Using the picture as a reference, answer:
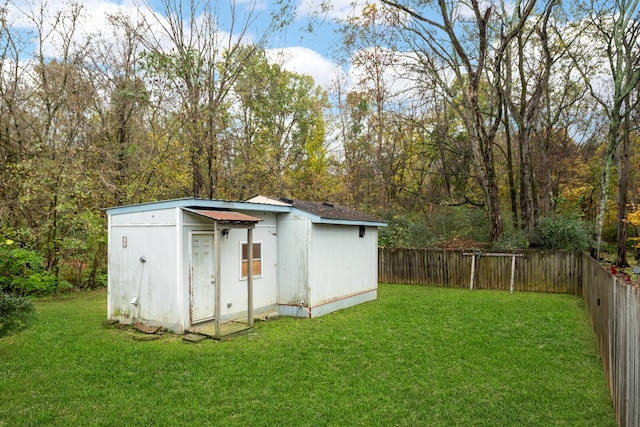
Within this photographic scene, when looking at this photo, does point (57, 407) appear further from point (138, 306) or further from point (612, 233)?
point (612, 233)

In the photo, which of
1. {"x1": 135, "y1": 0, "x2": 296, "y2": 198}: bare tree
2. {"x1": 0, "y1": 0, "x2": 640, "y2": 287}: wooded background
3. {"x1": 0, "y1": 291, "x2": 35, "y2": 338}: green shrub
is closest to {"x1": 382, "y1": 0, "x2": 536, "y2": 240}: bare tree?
{"x1": 0, "y1": 0, "x2": 640, "y2": 287}: wooded background

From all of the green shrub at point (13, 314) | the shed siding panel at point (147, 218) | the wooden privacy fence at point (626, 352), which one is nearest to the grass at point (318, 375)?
the green shrub at point (13, 314)

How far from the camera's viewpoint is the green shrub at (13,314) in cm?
542

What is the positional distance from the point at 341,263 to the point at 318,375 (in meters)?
4.69

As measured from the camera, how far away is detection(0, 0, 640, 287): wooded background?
1130cm

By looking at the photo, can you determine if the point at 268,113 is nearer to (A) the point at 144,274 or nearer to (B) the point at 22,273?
(B) the point at 22,273

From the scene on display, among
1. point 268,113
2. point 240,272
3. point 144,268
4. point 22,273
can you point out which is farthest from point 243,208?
point 268,113

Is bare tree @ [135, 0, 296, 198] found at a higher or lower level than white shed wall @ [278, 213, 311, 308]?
higher

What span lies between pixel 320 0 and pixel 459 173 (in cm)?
1092

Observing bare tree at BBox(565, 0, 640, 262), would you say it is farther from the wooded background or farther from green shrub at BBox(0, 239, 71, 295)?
green shrub at BBox(0, 239, 71, 295)

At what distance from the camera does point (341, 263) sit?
31.4 ft

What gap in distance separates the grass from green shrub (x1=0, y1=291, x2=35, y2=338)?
17.9 inches

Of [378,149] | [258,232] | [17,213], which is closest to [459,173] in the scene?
[378,149]

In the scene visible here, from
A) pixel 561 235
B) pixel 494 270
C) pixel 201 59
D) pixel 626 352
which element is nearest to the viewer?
pixel 626 352
